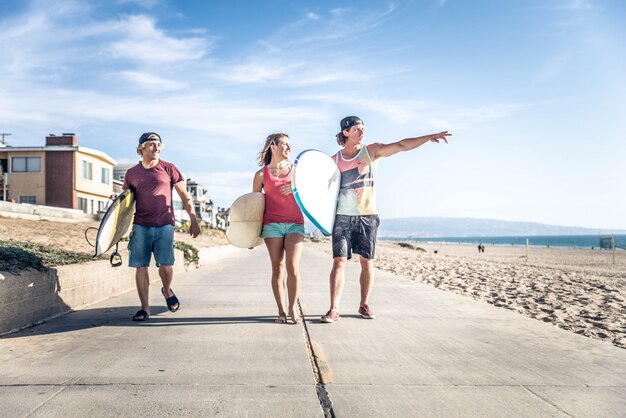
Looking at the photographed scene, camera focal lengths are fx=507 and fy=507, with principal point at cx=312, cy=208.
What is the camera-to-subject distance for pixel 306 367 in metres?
3.61

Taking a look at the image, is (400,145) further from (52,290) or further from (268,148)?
(52,290)

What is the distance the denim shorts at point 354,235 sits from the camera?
551 centimetres

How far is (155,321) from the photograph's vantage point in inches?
216

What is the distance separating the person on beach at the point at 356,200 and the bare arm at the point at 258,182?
0.88 m

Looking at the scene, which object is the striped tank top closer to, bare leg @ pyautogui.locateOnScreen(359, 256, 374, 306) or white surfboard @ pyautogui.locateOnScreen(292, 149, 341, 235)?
white surfboard @ pyautogui.locateOnScreen(292, 149, 341, 235)

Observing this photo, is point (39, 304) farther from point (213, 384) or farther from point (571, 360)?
point (571, 360)

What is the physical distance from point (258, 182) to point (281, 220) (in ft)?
1.68

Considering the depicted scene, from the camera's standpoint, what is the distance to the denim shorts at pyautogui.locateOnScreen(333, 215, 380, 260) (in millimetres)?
5508

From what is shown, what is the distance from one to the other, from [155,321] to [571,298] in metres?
6.92

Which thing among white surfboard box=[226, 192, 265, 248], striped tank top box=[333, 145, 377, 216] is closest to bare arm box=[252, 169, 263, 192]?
white surfboard box=[226, 192, 265, 248]

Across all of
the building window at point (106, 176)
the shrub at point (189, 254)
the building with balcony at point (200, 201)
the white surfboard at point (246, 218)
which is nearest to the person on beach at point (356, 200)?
the white surfboard at point (246, 218)

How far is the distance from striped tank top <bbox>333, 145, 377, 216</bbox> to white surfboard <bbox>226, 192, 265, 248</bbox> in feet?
2.88

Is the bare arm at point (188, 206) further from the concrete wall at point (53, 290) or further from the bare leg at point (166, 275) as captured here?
the concrete wall at point (53, 290)

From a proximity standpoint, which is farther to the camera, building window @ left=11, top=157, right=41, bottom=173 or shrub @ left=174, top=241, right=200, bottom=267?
building window @ left=11, top=157, right=41, bottom=173
